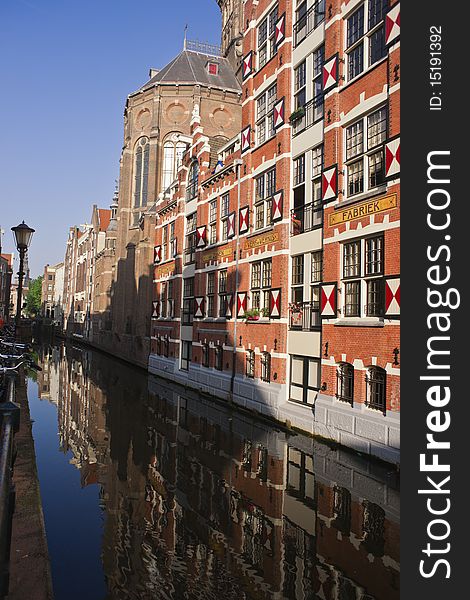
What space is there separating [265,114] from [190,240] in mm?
9823

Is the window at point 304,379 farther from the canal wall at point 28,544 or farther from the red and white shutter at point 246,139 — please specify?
the red and white shutter at point 246,139

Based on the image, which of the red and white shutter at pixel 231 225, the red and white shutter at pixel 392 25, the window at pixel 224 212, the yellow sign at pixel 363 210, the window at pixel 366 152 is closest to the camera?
the red and white shutter at pixel 392 25

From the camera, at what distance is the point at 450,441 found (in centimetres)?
632

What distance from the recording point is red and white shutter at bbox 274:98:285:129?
17.2 metres

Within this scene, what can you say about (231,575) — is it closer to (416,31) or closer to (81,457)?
(81,457)

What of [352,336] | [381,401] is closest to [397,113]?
[352,336]

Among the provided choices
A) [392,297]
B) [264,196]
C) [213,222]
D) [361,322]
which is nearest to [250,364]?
[264,196]

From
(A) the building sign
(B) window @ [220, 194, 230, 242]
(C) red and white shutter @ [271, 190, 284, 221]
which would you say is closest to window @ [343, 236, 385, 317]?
(C) red and white shutter @ [271, 190, 284, 221]

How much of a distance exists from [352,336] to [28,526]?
30.1 ft

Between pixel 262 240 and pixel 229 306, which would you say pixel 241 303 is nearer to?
pixel 229 306

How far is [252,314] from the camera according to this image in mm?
18062

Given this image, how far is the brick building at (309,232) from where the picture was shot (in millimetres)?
11812

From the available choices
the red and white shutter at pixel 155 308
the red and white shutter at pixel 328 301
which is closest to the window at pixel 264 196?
the red and white shutter at pixel 328 301

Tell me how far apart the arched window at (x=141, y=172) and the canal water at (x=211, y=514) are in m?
31.2
